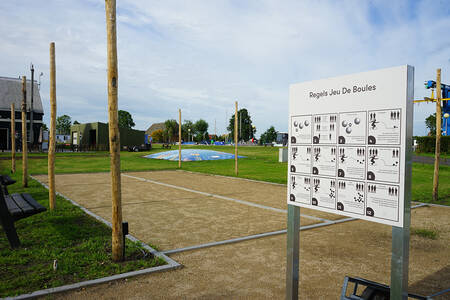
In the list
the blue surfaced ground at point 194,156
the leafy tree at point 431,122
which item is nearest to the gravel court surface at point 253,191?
the blue surfaced ground at point 194,156

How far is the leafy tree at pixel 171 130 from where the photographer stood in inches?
4301

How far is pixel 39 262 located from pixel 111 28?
133 inches

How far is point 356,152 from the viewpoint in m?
2.84

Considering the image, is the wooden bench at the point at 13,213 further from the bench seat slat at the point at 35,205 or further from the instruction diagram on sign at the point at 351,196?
the instruction diagram on sign at the point at 351,196

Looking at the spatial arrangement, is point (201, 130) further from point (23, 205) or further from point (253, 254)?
point (253, 254)

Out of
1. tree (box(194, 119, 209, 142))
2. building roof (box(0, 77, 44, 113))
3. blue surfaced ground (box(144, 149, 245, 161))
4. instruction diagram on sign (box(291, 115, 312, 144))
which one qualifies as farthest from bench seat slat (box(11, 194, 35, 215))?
tree (box(194, 119, 209, 142))

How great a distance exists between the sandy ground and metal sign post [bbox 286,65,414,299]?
89cm

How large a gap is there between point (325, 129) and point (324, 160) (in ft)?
0.99

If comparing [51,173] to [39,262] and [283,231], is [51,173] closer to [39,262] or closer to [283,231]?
[39,262]

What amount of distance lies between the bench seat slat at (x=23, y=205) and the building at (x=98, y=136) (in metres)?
42.9

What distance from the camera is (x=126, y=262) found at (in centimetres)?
448

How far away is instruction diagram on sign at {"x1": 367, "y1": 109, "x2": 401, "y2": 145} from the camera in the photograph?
258 cm

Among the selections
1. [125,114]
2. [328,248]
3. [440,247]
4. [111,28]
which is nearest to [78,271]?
[111,28]

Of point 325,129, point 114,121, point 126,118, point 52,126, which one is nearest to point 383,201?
point 325,129
